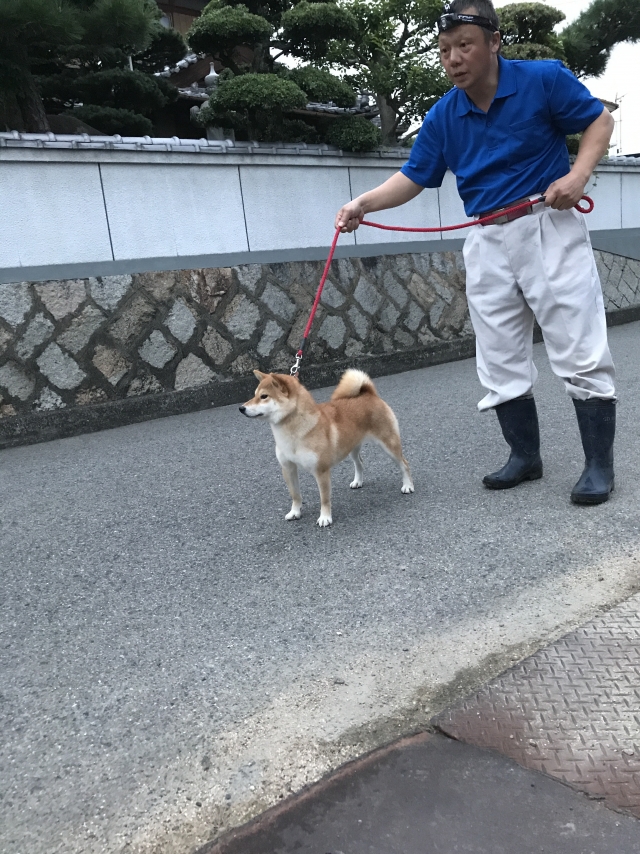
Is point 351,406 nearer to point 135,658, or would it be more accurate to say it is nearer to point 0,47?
point 135,658

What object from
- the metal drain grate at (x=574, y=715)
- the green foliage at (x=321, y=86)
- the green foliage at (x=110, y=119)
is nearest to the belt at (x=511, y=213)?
the metal drain grate at (x=574, y=715)

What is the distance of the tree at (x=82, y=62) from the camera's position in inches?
203

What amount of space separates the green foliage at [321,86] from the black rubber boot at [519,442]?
189 inches

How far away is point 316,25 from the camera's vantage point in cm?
694

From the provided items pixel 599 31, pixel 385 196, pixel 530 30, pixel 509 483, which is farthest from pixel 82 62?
pixel 599 31

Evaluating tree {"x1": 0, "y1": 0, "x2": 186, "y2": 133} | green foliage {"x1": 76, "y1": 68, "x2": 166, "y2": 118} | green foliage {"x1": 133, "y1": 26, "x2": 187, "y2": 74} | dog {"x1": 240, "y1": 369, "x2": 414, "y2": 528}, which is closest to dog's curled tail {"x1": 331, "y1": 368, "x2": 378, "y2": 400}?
dog {"x1": 240, "y1": 369, "x2": 414, "y2": 528}

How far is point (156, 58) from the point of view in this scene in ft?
29.5

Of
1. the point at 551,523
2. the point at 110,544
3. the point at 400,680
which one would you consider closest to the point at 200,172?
the point at 110,544

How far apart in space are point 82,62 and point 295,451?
677 centimetres

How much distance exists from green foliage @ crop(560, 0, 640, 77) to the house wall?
5.09 meters

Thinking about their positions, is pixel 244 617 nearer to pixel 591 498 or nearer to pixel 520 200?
pixel 591 498

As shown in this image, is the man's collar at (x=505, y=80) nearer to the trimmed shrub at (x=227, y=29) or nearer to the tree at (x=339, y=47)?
the tree at (x=339, y=47)

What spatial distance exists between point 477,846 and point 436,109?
272cm

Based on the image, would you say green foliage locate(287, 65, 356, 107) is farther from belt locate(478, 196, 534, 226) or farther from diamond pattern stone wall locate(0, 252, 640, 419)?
belt locate(478, 196, 534, 226)
